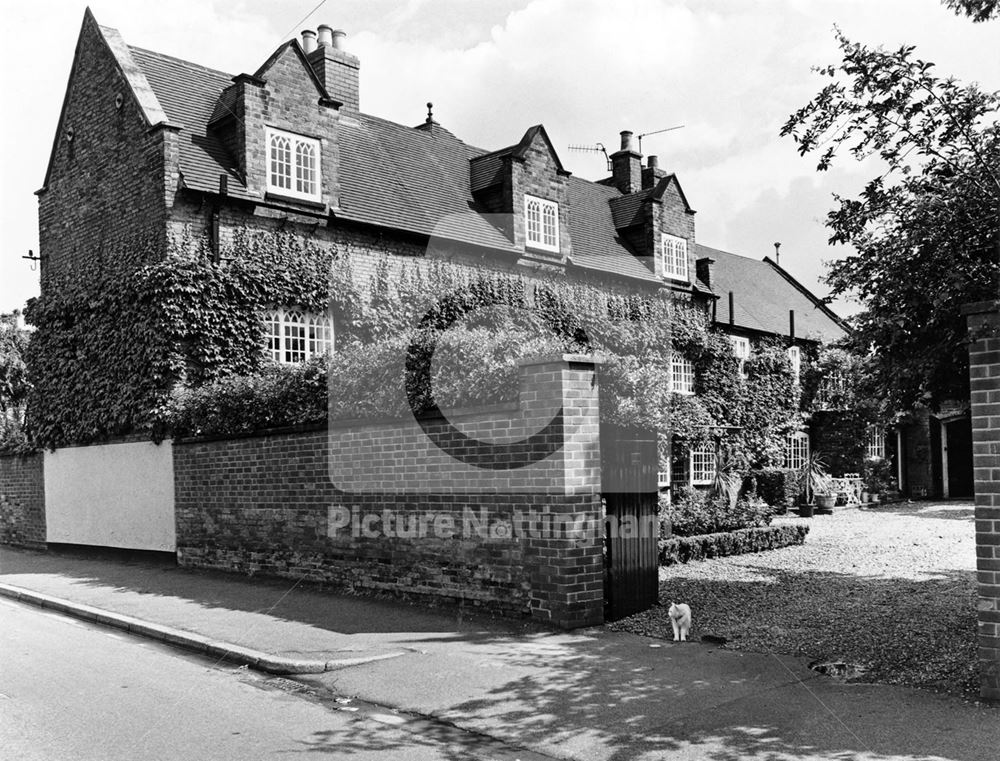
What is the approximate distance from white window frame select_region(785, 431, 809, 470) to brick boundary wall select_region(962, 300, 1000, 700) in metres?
22.8

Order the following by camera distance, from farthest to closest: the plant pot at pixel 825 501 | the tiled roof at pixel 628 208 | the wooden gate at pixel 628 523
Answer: the tiled roof at pixel 628 208 < the plant pot at pixel 825 501 < the wooden gate at pixel 628 523

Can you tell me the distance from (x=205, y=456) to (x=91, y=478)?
16.3ft

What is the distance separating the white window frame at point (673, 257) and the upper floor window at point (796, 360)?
5420 millimetres

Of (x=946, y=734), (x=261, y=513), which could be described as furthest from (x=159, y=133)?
(x=946, y=734)

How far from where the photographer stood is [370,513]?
10.5 metres

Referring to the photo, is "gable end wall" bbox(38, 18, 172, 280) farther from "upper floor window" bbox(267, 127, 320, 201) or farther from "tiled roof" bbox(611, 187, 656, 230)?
"tiled roof" bbox(611, 187, 656, 230)

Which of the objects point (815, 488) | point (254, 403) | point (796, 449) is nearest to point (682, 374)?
point (815, 488)

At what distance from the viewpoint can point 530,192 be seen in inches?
885

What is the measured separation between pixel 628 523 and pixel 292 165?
39.5ft

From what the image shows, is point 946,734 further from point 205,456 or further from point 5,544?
point 5,544

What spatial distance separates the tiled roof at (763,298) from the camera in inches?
1183

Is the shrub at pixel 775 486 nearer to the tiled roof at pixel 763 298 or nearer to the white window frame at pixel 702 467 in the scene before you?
the white window frame at pixel 702 467

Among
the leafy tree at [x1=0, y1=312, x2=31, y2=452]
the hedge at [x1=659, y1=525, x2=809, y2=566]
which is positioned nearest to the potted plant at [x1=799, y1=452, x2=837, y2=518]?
the hedge at [x1=659, y1=525, x2=809, y2=566]

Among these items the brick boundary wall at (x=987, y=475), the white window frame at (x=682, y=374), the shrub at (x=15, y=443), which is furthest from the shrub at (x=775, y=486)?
the brick boundary wall at (x=987, y=475)
